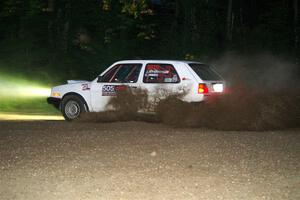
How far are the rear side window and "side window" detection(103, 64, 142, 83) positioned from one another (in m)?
Answer: 1.34

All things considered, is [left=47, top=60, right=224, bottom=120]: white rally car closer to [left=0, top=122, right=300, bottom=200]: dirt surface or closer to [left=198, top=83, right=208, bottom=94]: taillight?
[left=198, top=83, right=208, bottom=94]: taillight

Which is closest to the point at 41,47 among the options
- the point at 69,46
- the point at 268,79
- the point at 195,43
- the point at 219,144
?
the point at 69,46

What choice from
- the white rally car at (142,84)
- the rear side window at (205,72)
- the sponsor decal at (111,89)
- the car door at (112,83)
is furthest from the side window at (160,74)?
the sponsor decal at (111,89)

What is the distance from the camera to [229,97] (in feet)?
44.0

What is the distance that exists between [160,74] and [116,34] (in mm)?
17770

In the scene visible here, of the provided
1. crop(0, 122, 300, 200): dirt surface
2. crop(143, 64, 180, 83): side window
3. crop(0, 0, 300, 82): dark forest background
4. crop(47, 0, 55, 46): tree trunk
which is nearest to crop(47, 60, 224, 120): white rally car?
crop(143, 64, 180, 83): side window

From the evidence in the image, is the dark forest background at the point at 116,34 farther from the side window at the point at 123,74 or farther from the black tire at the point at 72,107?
the side window at the point at 123,74

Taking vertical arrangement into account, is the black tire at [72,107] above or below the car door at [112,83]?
below

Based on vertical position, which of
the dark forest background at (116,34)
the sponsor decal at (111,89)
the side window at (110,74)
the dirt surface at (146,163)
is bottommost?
the dirt surface at (146,163)

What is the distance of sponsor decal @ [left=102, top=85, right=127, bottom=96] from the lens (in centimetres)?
1468

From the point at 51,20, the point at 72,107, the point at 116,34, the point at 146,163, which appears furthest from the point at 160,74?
the point at 51,20

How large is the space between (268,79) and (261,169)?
15.8 meters

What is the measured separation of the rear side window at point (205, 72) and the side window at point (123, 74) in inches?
52.6

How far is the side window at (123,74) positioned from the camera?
1479cm
